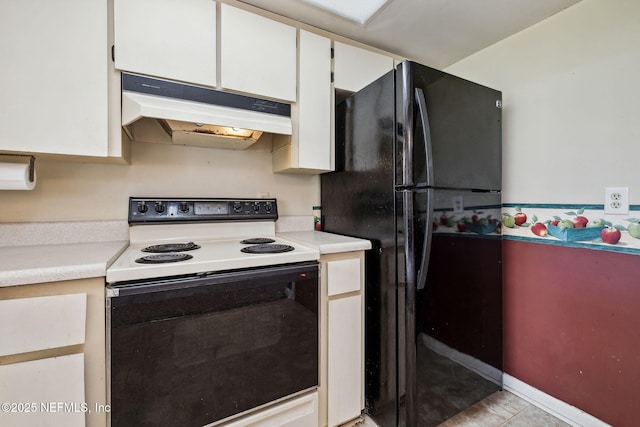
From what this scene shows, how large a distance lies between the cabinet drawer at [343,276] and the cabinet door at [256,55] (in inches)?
38.0

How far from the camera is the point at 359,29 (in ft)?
5.65

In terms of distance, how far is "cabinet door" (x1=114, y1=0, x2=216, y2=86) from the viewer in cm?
122

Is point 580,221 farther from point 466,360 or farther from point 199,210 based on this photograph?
point 199,210

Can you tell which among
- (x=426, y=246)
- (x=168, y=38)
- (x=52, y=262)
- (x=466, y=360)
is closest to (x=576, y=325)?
(x=466, y=360)

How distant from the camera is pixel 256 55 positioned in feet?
4.90

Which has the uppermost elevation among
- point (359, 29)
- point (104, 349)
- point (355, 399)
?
point (359, 29)

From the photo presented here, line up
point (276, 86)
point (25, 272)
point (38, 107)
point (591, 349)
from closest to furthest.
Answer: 1. point (25, 272)
2. point (38, 107)
3. point (591, 349)
4. point (276, 86)

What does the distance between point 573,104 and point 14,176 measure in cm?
269

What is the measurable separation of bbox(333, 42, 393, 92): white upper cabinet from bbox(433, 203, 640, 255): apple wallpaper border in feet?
3.33

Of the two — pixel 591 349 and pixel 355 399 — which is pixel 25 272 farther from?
pixel 591 349

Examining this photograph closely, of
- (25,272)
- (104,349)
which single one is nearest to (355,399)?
(104,349)

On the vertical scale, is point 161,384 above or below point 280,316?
below

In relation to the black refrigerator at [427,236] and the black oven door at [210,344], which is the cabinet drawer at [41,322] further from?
the black refrigerator at [427,236]

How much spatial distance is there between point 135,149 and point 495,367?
244 cm
